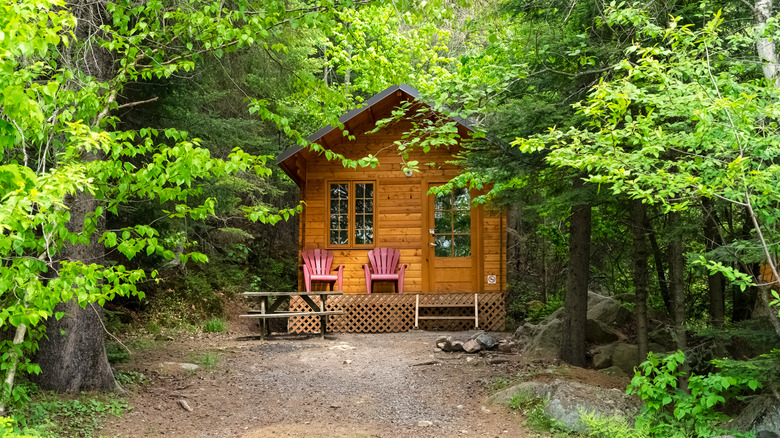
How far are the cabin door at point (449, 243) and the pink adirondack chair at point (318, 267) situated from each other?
5.65 feet

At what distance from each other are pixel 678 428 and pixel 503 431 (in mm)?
1321

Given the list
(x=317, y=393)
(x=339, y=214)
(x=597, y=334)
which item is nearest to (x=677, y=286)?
(x=597, y=334)

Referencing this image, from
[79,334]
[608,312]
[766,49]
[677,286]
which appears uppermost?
[766,49]

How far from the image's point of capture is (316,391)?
6184mm

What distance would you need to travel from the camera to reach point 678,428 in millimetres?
4312

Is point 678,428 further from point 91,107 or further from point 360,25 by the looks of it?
point 360,25

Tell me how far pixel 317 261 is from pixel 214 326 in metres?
2.15

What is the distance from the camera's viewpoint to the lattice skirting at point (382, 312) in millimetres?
10398

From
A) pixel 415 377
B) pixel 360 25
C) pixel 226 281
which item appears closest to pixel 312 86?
pixel 415 377

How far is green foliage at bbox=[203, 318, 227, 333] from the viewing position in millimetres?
10133

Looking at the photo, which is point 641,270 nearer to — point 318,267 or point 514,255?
point 318,267

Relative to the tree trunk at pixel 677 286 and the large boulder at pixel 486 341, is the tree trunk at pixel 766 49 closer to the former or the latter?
the tree trunk at pixel 677 286

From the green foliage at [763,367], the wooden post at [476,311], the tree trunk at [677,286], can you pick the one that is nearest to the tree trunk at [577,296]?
the tree trunk at [677,286]

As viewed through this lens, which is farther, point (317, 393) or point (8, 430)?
point (317, 393)
